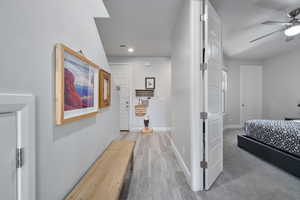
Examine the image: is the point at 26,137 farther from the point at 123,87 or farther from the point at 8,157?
the point at 123,87

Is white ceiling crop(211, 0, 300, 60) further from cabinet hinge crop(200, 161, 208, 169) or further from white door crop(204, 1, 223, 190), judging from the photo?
cabinet hinge crop(200, 161, 208, 169)

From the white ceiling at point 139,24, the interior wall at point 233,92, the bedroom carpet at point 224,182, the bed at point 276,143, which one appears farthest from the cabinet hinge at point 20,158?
the interior wall at point 233,92

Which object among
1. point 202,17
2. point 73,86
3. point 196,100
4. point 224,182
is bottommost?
point 224,182

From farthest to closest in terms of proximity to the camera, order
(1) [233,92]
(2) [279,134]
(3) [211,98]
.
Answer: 1. (1) [233,92]
2. (2) [279,134]
3. (3) [211,98]

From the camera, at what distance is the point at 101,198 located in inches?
42.1

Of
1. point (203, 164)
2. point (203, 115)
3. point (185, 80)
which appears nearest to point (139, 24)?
point (185, 80)

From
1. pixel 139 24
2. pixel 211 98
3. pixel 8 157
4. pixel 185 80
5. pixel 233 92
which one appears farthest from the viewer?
pixel 233 92

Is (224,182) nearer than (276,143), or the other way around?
(224,182)

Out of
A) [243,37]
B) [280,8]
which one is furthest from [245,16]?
[243,37]

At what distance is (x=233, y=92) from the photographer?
5.42 m

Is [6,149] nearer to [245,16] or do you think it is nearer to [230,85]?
[245,16]

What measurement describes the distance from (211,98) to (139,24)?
84.5 inches

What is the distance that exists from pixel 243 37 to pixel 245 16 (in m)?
1.12

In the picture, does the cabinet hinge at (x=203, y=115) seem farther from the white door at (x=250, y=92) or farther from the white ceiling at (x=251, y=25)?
the white door at (x=250, y=92)
